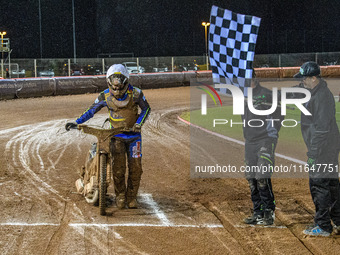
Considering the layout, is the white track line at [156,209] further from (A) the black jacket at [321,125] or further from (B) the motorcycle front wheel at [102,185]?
(A) the black jacket at [321,125]

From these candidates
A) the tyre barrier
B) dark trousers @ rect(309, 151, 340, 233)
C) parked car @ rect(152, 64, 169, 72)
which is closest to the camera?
dark trousers @ rect(309, 151, 340, 233)

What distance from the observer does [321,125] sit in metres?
4.57

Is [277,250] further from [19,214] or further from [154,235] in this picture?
[19,214]

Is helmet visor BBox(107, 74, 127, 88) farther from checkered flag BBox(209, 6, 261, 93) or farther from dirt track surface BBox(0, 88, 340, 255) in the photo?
dirt track surface BBox(0, 88, 340, 255)

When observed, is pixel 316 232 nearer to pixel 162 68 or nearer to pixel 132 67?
pixel 162 68

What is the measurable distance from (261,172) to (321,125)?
0.77 m

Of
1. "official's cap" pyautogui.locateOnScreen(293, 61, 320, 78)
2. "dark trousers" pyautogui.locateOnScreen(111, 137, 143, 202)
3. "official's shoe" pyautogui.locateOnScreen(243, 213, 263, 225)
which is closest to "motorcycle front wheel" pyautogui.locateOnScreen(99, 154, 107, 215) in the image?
"dark trousers" pyautogui.locateOnScreen(111, 137, 143, 202)

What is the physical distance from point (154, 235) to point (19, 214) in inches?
66.9

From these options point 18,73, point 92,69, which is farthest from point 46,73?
point 92,69

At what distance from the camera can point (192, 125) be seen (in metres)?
12.0

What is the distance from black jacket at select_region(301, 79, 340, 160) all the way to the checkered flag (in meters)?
0.68

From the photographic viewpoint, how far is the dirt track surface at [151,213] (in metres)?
4.52

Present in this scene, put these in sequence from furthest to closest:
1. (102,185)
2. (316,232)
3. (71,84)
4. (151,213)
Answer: (71,84)
(151,213)
(102,185)
(316,232)

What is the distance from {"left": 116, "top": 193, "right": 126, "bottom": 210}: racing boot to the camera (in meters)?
5.77
